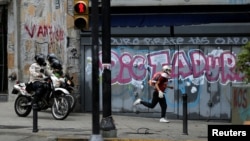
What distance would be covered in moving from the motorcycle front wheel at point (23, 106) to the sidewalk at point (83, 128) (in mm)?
166

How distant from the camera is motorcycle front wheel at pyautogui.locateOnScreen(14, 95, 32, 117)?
52.7ft

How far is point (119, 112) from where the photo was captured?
17.9m

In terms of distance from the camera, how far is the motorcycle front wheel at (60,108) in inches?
603

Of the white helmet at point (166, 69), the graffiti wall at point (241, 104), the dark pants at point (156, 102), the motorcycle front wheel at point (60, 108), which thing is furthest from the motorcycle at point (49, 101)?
the graffiti wall at point (241, 104)

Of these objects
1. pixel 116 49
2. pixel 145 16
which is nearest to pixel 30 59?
pixel 116 49

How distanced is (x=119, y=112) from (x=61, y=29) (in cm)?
346

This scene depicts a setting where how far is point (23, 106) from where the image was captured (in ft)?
52.9

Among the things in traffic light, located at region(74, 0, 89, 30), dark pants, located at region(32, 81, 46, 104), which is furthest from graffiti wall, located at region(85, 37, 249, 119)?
traffic light, located at region(74, 0, 89, 30)

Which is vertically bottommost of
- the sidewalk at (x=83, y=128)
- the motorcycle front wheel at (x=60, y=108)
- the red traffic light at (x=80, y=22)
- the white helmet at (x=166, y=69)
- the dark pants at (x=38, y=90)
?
the sidewalk at (x=83, y=128)

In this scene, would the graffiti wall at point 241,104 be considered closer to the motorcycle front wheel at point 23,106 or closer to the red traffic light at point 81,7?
the red traffic light at point 81,7

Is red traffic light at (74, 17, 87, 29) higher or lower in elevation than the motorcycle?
higher

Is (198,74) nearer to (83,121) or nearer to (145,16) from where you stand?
(145,16)

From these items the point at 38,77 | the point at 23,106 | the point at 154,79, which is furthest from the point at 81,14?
the point at 23,106

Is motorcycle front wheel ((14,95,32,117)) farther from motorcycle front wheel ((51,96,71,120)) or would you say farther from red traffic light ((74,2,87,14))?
red traffic light ((74,2,87,14))
